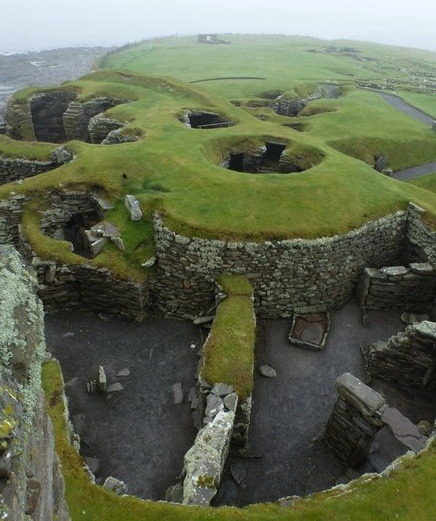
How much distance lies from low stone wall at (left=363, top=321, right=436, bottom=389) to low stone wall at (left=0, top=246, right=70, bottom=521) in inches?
517

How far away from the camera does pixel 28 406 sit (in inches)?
139

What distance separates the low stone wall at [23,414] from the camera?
2.95 meters

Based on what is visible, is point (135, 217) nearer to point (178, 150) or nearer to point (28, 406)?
point (178, 150)

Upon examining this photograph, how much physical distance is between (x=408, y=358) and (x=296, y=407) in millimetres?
4507

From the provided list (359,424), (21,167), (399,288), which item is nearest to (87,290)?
(359,424)

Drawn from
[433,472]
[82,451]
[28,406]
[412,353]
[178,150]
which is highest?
[28,406]

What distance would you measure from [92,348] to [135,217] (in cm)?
635

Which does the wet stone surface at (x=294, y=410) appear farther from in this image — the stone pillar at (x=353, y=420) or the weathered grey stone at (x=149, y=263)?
the weathered grey stone at (x=149, y=263)

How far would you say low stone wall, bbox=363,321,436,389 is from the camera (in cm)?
1434

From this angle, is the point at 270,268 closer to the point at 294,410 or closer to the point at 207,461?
the point at 294,410

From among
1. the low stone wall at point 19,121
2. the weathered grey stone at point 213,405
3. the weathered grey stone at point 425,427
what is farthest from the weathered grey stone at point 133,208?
the low stone wall at point 19,121

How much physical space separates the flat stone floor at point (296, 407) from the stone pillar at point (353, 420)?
647mm

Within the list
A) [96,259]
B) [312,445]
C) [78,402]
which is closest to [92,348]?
[78,402]

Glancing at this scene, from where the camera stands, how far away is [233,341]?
49.0 ft
